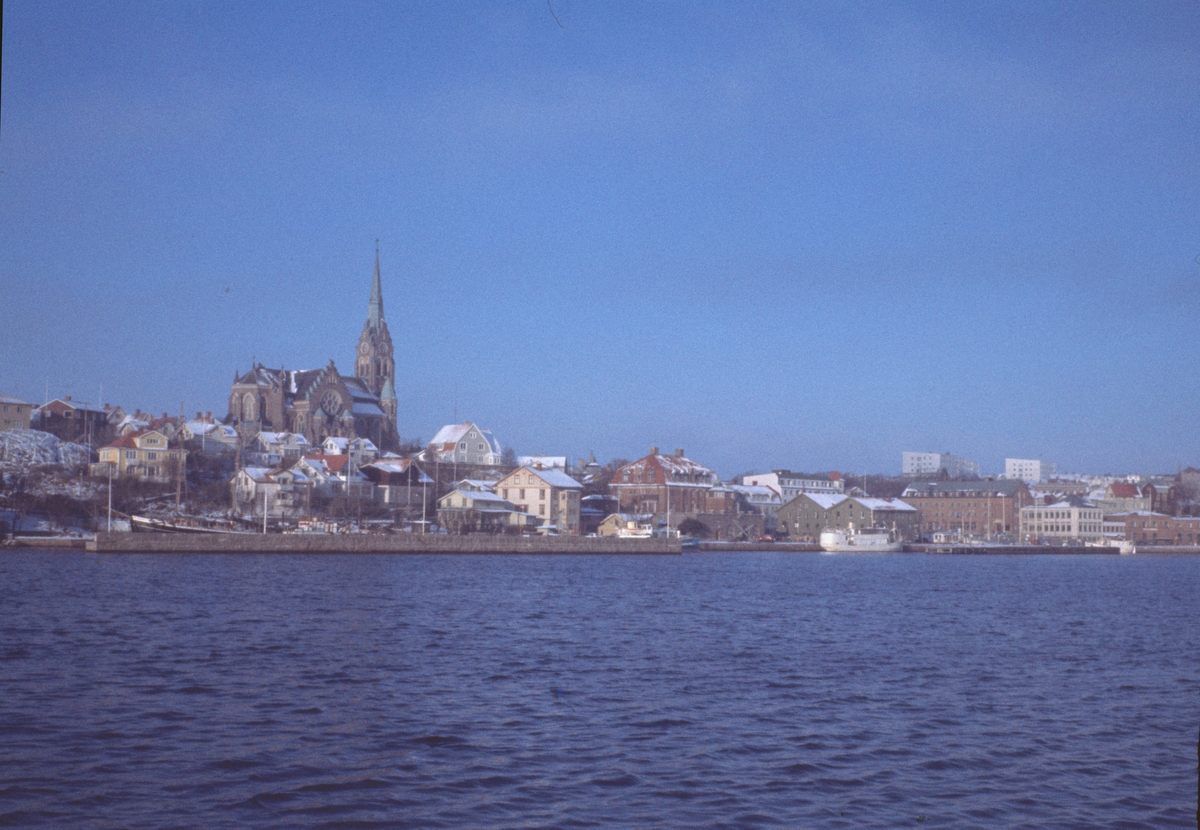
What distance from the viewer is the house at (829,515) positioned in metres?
123

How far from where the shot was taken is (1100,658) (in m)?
26.9

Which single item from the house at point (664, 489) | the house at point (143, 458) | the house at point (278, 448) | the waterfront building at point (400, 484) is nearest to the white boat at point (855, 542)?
the house at point (664, 489)

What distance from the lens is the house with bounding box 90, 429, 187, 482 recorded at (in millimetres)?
93312

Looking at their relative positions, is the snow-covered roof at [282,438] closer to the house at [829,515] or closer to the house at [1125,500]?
the house at [829,515]

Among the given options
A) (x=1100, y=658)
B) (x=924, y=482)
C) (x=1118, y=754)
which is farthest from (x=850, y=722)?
(x=924, y=482)

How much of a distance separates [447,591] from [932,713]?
2866 centimetres

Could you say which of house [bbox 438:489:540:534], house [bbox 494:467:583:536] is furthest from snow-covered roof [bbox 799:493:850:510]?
house [bbox 438:489:540:534]

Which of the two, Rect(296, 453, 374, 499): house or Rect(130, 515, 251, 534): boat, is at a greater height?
Rect(296, 453, 374, 499): house

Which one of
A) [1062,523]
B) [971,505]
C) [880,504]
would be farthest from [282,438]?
[1062,523]

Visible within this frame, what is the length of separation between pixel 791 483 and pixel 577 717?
140 meters

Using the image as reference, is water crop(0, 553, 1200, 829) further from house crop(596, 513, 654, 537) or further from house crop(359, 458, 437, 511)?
house crop(596, 513, 654, 537)

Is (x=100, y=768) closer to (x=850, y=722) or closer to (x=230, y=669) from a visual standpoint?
(x=230, y=669)

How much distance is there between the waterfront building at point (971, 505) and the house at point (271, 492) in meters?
83.3

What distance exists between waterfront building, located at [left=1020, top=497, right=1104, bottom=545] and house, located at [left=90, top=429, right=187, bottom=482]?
343 ft
